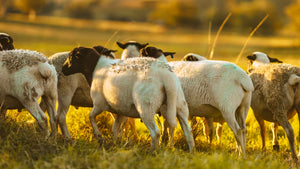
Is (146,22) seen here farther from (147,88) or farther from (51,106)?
(147,88)

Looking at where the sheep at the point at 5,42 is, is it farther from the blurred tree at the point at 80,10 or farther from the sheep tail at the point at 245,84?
the blurred tree at the point at 80,10

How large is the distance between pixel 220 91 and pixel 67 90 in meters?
2.84

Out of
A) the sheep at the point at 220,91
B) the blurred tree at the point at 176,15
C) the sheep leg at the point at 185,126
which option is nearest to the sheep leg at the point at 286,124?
the sheep at the point at 220,91

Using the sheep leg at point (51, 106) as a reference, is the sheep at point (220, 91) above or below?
above

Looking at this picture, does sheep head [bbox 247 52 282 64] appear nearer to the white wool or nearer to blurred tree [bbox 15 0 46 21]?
the white wool

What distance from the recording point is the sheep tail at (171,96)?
5.79 m

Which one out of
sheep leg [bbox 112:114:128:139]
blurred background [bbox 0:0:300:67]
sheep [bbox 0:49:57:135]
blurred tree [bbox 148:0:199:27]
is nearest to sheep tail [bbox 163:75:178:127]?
sheep leg [bbox 112:114:128:139]

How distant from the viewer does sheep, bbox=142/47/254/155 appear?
673 cm

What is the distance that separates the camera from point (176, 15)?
68.4 meters

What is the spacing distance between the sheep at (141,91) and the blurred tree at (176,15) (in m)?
60.7

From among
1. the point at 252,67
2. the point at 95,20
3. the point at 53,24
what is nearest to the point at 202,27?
the point at 95,20

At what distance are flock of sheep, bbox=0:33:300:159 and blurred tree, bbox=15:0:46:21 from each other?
2250 inches

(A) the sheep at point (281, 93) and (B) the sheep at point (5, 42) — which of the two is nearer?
(A) the sheep at point (281, 93)

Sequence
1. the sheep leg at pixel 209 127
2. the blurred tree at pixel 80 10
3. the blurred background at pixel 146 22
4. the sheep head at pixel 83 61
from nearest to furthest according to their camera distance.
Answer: the sheep head at pixel 83 61 < the sheep leg at pixel 209 127 < the blurred background at pixel 146 22 < the blurred tree at pixel 80 10
